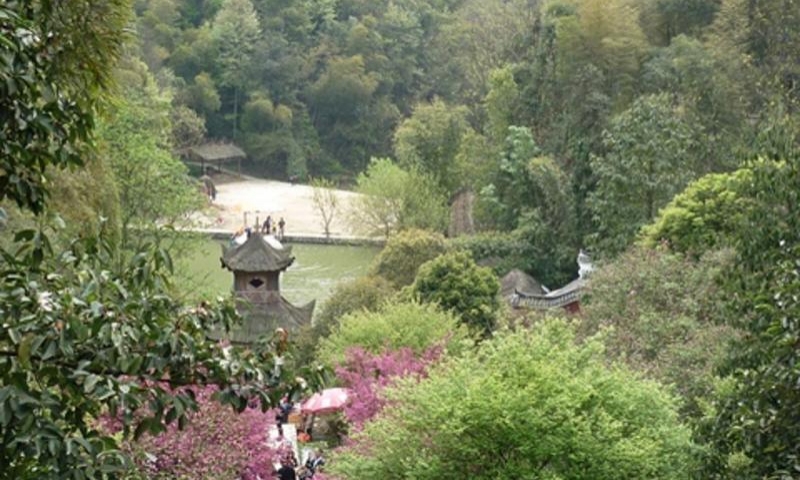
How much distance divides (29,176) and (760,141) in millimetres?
4638

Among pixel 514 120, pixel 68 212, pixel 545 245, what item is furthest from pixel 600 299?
pixel 514 120

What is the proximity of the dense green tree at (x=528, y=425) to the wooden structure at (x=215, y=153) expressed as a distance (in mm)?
34438

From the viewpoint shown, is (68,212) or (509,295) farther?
(509,295)

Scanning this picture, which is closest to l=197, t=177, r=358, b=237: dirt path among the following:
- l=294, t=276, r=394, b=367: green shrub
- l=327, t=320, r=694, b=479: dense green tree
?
l=294, t=276, r=394, b=367: green shrub

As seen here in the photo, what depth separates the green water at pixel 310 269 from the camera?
27297 millimetres

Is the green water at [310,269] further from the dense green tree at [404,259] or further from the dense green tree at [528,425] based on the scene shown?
the dense green tree at [528,425]

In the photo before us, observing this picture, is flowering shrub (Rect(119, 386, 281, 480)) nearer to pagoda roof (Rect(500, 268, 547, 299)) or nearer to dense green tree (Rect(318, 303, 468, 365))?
dense green tree (Rect(318, 303, 468, 365))

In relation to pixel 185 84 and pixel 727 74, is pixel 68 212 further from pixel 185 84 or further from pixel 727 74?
pixel 185 84

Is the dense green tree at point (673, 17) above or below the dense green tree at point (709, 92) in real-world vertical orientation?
above

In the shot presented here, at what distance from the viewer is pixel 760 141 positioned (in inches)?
267

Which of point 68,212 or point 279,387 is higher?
point 279,387

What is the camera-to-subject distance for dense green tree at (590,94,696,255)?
19156 millimetres

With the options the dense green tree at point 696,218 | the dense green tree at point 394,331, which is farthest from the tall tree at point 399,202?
the dense green tree at point 394,331

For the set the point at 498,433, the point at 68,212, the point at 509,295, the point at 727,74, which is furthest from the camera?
the point at 727,74
